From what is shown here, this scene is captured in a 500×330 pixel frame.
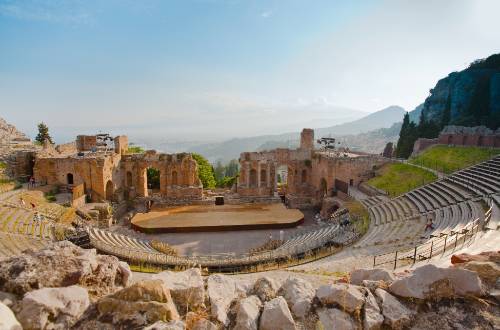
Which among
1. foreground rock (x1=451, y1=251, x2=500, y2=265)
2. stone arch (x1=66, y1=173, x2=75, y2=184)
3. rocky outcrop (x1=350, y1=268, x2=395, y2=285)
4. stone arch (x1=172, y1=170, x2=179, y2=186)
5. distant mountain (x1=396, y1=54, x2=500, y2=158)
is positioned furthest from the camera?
distant mountain (x1=396, y1=54, x2=500, y2=158)

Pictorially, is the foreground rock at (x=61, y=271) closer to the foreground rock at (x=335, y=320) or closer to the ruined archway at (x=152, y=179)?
the foreground rock at (x=335, y=320)

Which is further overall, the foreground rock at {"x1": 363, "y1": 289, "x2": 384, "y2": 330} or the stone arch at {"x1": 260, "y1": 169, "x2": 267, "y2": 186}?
the stone arch at {"x1": 260, "y1": 169, "x2": 267, "y2": 186}

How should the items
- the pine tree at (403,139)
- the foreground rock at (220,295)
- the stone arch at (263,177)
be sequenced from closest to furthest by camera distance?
the foreground rock at (220,295)
the stone arch at (263,177)
the pine tree at (403,139)

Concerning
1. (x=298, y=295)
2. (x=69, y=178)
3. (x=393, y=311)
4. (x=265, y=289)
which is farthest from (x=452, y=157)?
(x=69, y=178)

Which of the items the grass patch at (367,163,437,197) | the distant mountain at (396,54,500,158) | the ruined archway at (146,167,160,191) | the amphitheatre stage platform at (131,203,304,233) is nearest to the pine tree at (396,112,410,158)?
the distant mountain at (396,54,500,158)

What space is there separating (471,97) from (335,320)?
70.5 metres

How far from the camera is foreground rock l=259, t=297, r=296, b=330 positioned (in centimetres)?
427

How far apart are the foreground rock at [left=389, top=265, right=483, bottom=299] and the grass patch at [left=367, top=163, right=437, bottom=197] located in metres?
22.9

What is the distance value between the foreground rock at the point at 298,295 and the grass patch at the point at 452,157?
1087 inches

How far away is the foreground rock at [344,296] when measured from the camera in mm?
4496

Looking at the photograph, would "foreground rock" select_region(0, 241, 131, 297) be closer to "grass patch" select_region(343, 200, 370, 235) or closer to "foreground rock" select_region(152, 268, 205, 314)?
"foreground rock" select_region(152, 268, 205, 314)

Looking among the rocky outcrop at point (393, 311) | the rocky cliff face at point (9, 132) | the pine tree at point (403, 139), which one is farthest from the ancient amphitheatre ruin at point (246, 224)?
the pine tree at point (403, 139)

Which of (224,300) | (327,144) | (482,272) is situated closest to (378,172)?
(327,144)

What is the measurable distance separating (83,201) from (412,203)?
2901 cm
